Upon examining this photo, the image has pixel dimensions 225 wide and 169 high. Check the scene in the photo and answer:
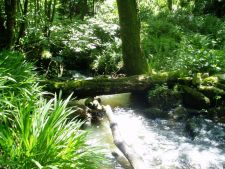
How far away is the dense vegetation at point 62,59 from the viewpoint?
4.08m

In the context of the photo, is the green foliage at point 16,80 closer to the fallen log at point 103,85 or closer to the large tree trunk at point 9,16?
the large tree trunk at point 9,16

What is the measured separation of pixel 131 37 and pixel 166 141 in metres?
4.09

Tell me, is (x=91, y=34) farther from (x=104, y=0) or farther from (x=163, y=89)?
(x=104, y=0)

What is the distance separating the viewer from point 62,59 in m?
11.0

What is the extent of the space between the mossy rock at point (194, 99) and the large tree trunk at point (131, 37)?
1.95 meters

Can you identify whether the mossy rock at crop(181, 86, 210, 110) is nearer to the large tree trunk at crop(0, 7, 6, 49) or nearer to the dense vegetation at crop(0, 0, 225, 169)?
the dense vegetation at crop(0, 0, 225, 169)

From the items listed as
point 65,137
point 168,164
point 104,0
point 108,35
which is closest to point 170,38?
point 108,35

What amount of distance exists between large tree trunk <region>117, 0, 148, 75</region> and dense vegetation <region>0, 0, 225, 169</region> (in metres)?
0.30

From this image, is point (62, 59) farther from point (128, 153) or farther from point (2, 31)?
point (128, 153)

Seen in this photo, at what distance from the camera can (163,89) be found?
9328 mm

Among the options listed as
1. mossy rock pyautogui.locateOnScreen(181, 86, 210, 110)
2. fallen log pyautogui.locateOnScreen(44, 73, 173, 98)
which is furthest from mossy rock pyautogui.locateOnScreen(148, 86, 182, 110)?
fallen log pyautogui.locateOnScreen(44, 73, 173, 98)

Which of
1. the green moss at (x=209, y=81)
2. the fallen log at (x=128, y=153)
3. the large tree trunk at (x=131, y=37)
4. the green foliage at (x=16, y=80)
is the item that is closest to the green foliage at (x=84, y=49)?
the large tree trunk at (x=131, y=37)

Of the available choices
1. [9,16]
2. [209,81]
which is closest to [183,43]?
[209,81]

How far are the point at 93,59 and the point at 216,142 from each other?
20.6 feet
